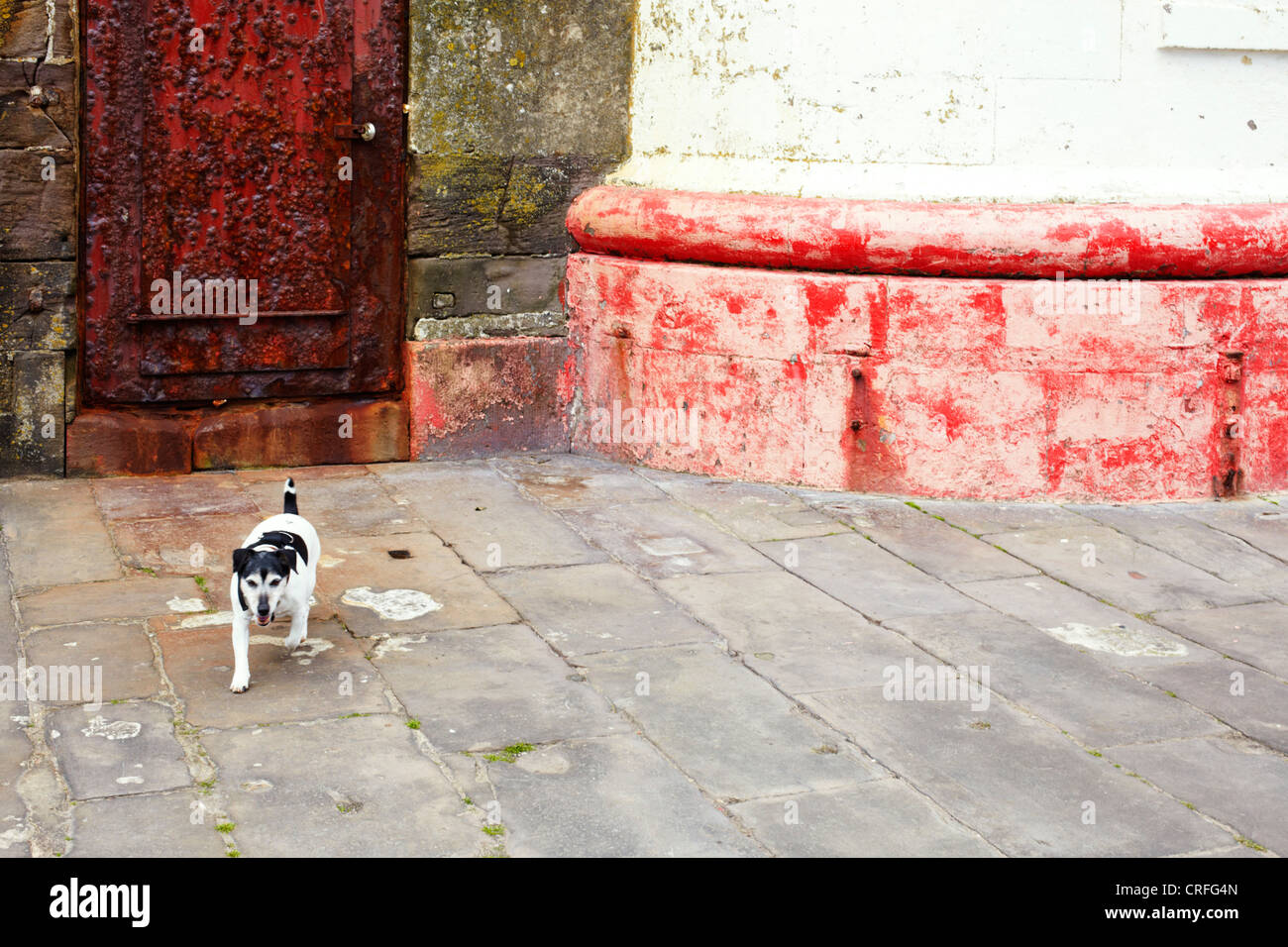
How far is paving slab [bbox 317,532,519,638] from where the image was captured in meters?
5.25

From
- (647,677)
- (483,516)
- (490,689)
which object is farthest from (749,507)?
(490,689)

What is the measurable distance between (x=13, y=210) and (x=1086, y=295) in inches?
187

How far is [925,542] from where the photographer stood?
627 centimetres

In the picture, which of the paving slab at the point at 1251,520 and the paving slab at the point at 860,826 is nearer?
the paving slab at the point at 860,826

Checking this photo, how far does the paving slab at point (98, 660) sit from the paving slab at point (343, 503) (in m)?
1.23

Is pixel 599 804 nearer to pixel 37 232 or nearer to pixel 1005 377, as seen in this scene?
pixel 1005 377

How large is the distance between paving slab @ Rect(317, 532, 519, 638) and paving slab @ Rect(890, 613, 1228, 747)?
1515mm

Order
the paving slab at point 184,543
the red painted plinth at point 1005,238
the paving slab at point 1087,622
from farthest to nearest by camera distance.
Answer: the red painted plinth at point 1005,238
the paving slab at point 184,543
the paving slab at point 1087,622

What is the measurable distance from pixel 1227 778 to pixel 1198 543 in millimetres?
2390

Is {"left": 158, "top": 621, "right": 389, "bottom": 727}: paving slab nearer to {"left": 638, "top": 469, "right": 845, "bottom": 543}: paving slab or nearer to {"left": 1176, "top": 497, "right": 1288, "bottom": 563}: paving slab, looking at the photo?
{"left": 638, "top": 469, "right": 845, "bottom": 543}: paving slab

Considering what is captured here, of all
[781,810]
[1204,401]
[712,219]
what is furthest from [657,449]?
[781,810]

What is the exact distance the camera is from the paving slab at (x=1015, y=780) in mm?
3740

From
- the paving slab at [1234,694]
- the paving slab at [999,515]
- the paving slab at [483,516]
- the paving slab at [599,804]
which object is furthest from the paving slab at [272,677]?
the paving slab at [999,515]

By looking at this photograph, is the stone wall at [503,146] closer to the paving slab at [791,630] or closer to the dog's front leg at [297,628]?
the paving slab at [791,630]
